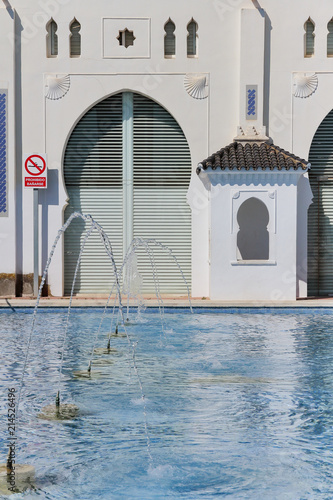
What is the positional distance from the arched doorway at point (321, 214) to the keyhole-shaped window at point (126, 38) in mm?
4176

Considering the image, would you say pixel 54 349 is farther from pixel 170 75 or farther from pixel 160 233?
pixel 170 75

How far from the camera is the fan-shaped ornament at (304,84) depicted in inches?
652

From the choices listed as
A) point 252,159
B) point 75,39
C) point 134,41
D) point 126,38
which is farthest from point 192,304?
point 75,39

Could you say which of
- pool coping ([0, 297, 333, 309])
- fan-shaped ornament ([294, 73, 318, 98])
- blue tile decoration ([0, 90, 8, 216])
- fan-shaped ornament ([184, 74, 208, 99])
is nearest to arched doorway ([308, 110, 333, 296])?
fan-shaped ornament ([294, 73, 318, 98])

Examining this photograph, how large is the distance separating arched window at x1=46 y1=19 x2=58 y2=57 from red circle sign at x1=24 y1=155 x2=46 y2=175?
2177 millimetres

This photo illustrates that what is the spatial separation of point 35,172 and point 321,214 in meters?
5.86

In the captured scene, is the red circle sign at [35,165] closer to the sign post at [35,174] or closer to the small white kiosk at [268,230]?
the sign post at [35,174]

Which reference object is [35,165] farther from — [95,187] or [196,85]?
[196,85]

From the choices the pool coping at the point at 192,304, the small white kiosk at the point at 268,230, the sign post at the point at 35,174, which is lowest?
the pool coping at the point at 192,304

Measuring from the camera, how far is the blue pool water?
5.30m

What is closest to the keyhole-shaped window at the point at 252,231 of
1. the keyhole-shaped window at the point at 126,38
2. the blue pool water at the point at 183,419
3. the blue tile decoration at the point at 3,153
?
the keyhole-shaped window at the point at 126,38

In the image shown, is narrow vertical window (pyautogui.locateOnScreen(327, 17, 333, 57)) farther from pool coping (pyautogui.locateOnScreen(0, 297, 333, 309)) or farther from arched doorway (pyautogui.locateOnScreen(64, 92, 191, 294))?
pool coping (pyautogui.locateOnScreen(0, 297, 333, 309))

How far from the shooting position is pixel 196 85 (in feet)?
54.3

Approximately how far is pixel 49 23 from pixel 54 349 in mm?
8347
